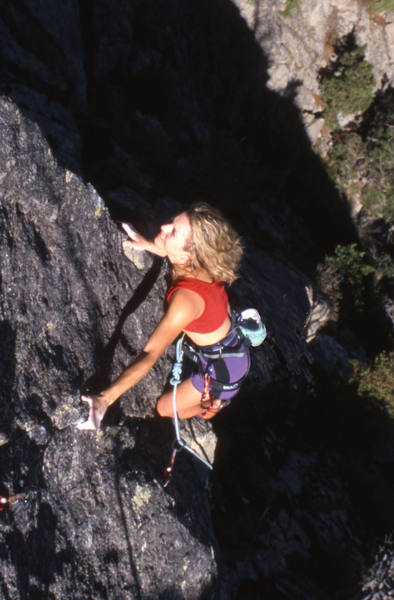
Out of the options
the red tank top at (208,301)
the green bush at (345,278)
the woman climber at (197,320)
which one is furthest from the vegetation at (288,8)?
the red tank top at (208,301)

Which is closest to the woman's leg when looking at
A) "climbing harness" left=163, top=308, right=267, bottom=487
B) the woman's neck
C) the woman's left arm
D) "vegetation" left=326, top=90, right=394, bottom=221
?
"climbing harness" left=163, top=308, right=267, bottom=487

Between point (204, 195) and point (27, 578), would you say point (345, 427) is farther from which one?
point (27, 578)

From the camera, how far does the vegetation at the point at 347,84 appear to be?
2202 cm

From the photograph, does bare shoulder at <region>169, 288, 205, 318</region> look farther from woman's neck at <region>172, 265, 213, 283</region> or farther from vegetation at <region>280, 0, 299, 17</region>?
vegetation at <region>280, 0, 299, 17</region>

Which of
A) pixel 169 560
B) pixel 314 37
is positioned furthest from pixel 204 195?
pixel 314 37

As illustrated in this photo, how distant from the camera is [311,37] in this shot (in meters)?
22.0

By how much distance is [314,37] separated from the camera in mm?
22188

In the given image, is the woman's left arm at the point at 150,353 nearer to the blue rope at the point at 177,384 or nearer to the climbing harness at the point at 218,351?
the blue rope at the point at 177,384

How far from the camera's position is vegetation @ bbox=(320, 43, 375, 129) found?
867 inches

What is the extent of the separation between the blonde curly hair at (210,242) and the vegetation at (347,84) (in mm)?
22519

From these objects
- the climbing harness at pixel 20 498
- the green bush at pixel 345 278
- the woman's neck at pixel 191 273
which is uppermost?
the green bush at pixel 345 278

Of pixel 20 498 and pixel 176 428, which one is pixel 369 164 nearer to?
pixel 176 428

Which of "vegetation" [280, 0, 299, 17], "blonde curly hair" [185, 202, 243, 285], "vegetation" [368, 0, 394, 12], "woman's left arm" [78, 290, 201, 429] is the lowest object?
"woman's left arm" [78, 290, 201, 429]

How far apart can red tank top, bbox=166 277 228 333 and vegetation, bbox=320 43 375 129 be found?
22685 millimetres
